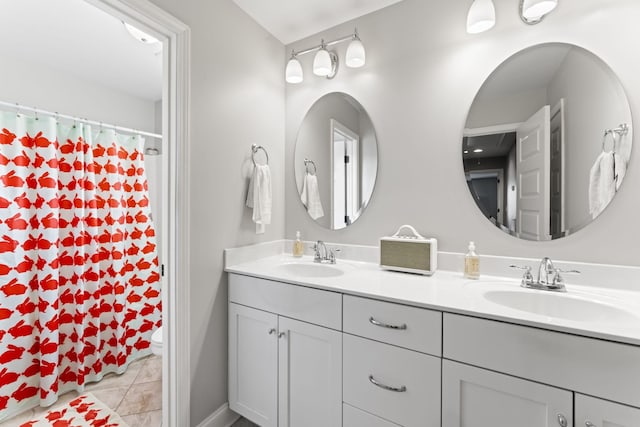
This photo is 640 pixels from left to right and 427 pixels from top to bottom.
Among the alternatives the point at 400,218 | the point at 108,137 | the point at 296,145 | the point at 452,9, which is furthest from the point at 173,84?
the point at 452,9

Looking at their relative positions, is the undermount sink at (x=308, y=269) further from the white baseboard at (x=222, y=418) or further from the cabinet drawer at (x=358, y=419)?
the white baseboard at (x=222, y=418)

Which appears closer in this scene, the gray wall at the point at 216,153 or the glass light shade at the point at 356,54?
the gray wall at the point at 216,153

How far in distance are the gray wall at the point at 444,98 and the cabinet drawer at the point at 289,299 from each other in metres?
0.63

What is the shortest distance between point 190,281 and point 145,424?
3.12 ft

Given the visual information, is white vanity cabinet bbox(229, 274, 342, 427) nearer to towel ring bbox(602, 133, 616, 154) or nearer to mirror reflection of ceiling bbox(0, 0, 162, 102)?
towel ring bbox(602, 133, 616, 154)

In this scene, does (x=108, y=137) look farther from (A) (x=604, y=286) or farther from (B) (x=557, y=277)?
(A) (x=604, y=286)

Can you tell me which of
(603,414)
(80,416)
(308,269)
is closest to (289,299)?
(308,269)

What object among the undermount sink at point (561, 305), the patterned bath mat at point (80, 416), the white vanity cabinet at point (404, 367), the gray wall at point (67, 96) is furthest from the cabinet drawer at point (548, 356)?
the gray wall at point (67, 96)

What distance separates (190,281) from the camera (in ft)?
4.60

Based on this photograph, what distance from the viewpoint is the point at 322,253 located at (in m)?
1.85

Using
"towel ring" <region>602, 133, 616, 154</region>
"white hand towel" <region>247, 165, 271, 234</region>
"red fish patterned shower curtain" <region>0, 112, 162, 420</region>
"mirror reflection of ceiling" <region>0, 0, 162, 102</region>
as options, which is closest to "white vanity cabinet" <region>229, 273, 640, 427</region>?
"white hand towel" <region>247, 165, 271, 234</region>

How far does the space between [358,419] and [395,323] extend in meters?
0.46

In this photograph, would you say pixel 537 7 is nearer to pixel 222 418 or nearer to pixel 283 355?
pixel 283 355

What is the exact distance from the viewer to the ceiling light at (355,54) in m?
1.62
